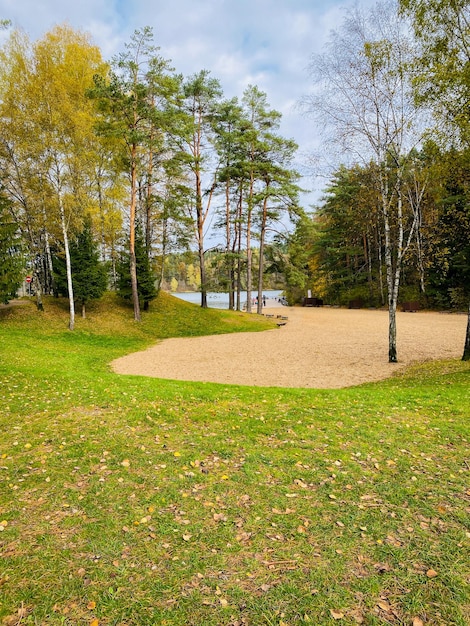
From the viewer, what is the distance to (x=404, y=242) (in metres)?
21.0

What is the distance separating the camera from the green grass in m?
2.24

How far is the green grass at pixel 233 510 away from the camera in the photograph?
224 cm

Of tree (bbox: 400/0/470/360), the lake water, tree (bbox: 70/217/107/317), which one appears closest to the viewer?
tree (bbox: 400/0/470/360)

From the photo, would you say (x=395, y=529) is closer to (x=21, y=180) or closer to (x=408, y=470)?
(x=408, y=470)

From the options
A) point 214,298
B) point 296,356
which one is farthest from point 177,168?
point 214,298

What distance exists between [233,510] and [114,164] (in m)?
19.8

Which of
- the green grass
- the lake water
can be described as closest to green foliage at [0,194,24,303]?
the green grass

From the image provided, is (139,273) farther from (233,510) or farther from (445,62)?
(233,510)

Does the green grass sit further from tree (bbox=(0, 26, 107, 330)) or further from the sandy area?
tree (bbox=(0, 26, 107, 330))

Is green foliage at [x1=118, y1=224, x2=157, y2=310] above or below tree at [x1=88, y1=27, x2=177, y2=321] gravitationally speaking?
below

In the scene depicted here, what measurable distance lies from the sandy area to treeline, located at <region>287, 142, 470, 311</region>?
10.9ft

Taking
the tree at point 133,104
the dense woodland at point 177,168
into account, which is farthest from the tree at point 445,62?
the tree at point 133,104

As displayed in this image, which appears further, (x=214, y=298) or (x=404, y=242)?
(x=214, y=298)

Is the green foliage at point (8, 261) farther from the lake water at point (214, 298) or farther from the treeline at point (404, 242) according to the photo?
the treeline at point (404, 242)
